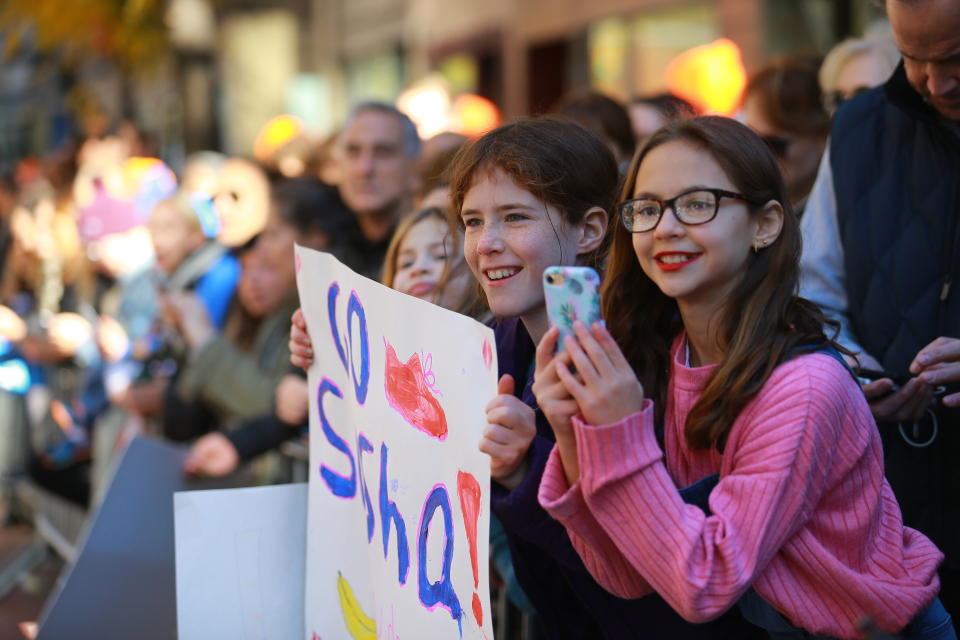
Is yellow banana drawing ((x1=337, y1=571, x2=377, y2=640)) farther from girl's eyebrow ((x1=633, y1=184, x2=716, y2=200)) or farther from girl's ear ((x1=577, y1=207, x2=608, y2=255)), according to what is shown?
girl's eyebrow ((x1=633, y1=184, x2=716, y2=200))

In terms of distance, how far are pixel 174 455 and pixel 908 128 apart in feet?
7.43

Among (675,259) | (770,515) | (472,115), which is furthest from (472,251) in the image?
(472,115)

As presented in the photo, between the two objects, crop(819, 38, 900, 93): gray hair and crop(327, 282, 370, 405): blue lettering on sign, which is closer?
crop(327, 282, 370, 405): blue lettering on sign

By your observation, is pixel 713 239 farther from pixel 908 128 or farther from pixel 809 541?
pixel 908 128

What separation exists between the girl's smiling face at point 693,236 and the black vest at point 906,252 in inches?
27.9

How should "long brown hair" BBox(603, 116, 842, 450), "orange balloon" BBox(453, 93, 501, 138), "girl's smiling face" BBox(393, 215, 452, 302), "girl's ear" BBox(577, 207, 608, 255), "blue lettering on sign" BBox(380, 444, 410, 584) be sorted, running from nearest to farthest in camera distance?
1. "long brown hair" BBox(603, 116, 842, 450)
2. "blue lettering on sign" BBox(380, 444, 410, 584)
3. "girl's ear" BBox(577, 207, 608, 255)
4. "girl's smiling face" BBox(393, 215, 452, 302)
5. "orange balloon" BBox(453, 93, 501, 138)

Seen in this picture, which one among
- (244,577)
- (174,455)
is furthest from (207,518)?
(174,455)

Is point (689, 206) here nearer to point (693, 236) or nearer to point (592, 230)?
point (693, 236)

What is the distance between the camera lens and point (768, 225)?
181 cm

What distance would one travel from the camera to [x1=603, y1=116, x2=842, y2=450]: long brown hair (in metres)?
1.71

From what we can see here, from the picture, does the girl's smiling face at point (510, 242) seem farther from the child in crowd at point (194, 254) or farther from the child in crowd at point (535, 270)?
the child in crowd at point (194, 254)

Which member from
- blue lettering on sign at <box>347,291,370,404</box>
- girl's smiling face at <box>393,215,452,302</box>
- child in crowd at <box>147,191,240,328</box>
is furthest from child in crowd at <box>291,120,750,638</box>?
child in crowd at <box>147,191,240,328</box>

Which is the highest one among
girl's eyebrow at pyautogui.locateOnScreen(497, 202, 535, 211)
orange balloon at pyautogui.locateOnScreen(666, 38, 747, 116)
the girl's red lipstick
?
orange balloon at pyautogui.locateOnScreen(666, 38, 747, 116)

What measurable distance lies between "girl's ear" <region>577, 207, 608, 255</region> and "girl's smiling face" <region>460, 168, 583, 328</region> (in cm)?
8
